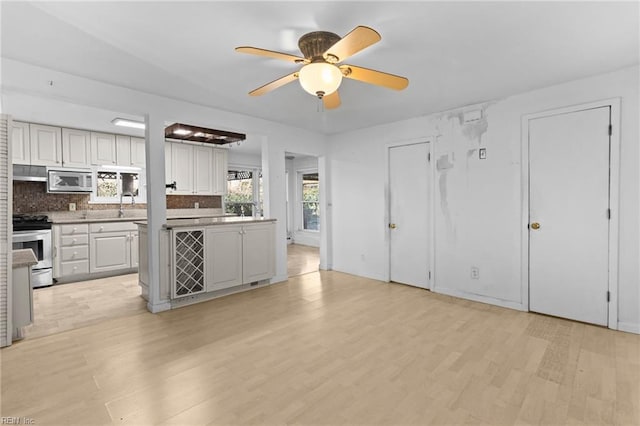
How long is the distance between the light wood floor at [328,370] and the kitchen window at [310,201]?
496 cm

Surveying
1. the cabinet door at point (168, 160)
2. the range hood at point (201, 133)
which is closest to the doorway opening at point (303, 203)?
the cabinet door at point (168, 160)

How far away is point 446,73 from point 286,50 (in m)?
1.52

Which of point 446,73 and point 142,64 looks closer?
Answer: point 142,64

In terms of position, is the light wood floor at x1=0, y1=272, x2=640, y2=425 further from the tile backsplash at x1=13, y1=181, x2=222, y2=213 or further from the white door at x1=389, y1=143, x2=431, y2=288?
the tile backsplash at x1=13, y1=181, x2=222, y2=213

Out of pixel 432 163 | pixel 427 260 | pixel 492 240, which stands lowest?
pixel 427 260

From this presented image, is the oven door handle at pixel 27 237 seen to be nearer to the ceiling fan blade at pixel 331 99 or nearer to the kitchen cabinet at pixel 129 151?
the kitchen cabinet at pixel 129 151

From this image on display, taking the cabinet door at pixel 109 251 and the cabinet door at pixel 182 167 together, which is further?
the cabinet door at pixel 182 167

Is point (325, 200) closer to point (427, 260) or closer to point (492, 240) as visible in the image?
point (427, 260)

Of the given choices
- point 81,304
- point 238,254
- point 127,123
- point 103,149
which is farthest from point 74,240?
point 238,254

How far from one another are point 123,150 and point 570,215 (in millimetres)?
6643

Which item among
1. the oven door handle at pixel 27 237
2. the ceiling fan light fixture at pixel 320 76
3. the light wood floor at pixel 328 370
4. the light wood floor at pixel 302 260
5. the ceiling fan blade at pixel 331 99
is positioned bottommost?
the light wood floor at pixel 328 370

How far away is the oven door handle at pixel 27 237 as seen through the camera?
4.18m

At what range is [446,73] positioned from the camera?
2877mm

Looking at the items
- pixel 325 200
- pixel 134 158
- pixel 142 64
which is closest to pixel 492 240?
pixel 325 200
